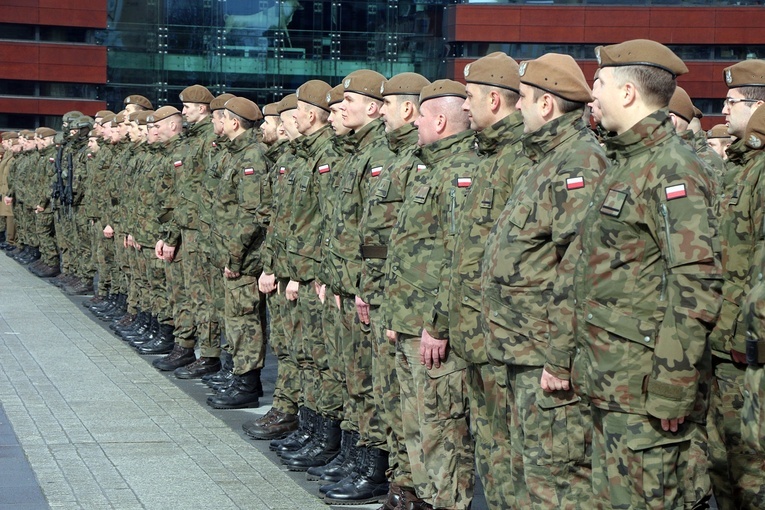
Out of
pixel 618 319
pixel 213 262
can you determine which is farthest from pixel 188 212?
pixel 618 319

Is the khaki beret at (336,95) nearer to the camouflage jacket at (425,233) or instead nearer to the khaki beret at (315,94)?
the khaki beret at (315,94)

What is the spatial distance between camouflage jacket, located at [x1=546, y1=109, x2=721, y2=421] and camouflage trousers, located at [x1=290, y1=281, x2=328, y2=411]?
152 inches

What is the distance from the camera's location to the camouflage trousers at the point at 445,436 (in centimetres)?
600

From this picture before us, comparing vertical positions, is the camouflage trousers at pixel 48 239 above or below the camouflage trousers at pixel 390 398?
below

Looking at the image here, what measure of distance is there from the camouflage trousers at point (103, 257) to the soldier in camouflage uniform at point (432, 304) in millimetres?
10611

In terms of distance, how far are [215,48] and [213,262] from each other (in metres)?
25.4

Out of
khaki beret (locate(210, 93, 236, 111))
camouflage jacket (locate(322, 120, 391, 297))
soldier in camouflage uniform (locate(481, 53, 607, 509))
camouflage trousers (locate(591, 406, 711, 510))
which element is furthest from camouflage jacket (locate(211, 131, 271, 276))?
camouflage trousers (locate(591, 406, 711, 510))

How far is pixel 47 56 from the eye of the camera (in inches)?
1540

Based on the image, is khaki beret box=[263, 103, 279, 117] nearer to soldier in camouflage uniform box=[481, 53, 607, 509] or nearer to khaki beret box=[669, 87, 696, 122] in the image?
khaki beret box=[669, 87, 696, 122]

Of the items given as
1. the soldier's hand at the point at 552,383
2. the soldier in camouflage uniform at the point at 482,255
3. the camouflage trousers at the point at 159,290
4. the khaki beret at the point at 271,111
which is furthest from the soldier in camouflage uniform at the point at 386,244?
the camouflage trousers at the point at 159,290

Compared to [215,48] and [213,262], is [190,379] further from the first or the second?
[215,48]

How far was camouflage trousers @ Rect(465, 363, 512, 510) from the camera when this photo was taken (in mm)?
5281

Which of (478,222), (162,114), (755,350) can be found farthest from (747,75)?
(162,114)

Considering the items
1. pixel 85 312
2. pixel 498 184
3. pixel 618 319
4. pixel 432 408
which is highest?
pixel 498 184
